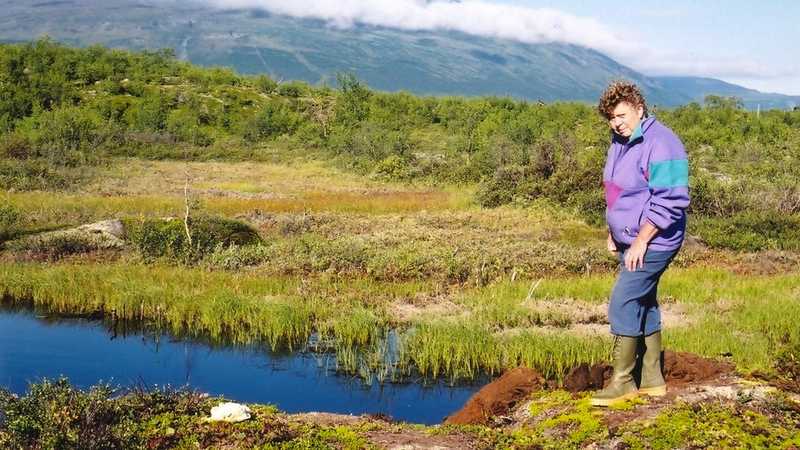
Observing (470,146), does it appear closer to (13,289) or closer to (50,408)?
(13,289)

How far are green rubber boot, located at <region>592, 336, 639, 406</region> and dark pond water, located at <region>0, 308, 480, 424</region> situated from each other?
8.79 feet

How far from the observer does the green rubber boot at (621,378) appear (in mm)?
6457

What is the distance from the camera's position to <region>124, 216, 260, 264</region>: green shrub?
1644cm

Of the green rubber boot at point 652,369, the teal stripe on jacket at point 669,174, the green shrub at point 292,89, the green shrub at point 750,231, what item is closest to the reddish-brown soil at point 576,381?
the green rubber boot at point 652,369

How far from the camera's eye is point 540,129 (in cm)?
5128

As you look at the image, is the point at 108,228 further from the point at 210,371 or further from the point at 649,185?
the point at 649,185

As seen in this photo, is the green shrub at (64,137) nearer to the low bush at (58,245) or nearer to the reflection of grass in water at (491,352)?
the low bush at (58,245)

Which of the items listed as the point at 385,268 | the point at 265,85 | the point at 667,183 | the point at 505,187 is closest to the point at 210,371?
the point at 385,268

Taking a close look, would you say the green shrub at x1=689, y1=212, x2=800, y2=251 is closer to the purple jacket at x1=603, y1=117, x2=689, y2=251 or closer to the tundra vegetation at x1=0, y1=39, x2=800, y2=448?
the tundra vegetation at x1=0, y1=39, x2=800, y2=448

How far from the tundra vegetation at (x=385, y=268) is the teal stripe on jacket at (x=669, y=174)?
1927 millimetres

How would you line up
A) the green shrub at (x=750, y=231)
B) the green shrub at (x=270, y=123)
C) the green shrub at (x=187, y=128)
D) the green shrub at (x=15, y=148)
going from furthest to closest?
the green shrub at (x=270, y=123) < the green shrub at (x=187, y=128) < the green shrub at (x=15, y=148) < the green shrub at (x=750, y=231)

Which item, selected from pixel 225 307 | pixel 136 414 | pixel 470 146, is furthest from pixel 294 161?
pixel 136 414

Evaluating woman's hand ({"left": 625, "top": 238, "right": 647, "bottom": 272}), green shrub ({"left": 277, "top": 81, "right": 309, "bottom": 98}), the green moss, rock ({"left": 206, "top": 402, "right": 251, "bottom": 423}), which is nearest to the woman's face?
woman's hand ({"left": 625, "top": 238, "right": 647, "bottom": 272})

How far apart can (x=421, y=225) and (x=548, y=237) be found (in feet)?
12.9
